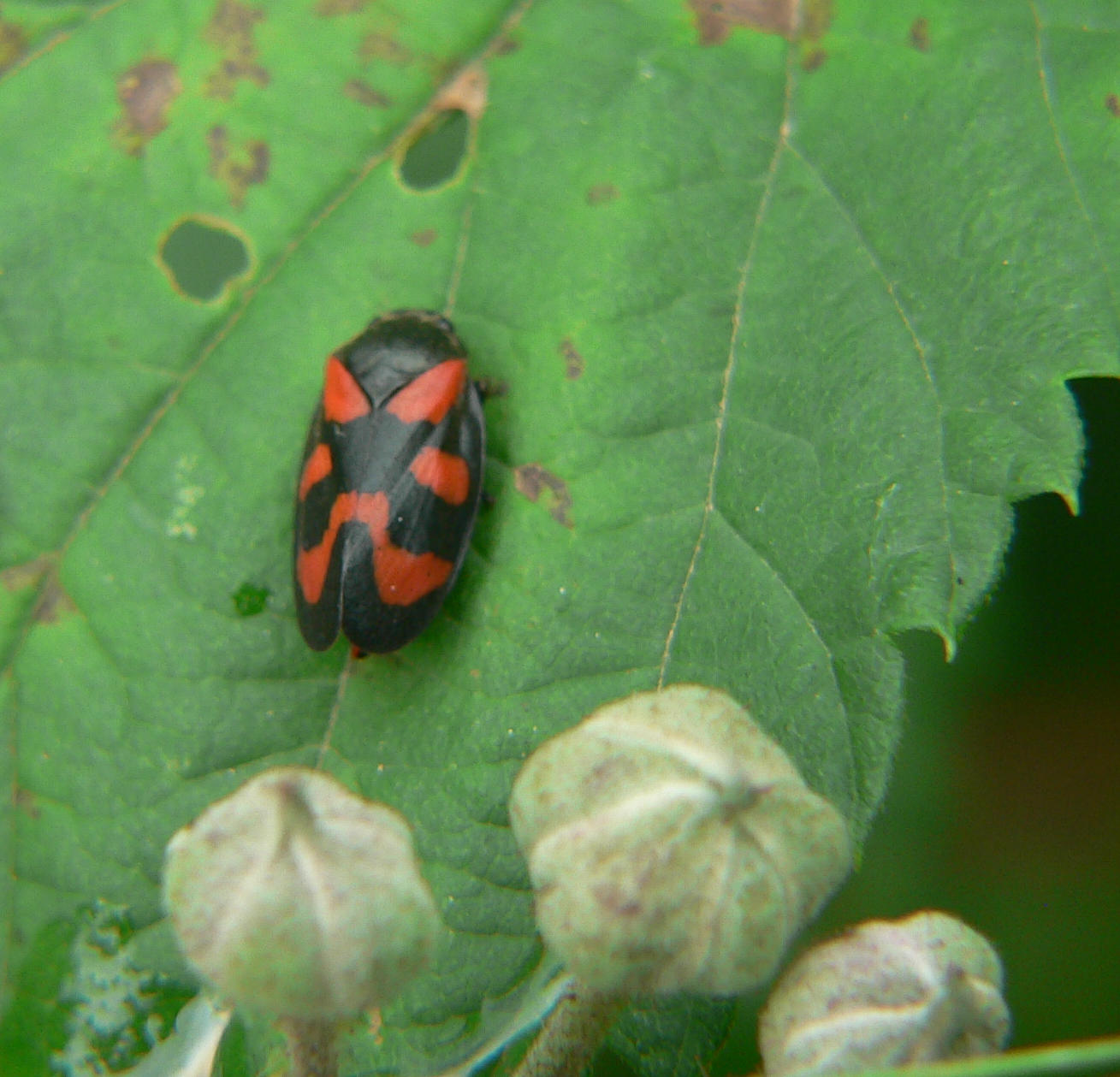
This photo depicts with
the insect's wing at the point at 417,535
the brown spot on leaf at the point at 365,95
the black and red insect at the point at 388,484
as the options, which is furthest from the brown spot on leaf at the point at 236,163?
the insect's wing at the point at 417,535

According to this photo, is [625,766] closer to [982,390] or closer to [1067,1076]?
[1067,1076]

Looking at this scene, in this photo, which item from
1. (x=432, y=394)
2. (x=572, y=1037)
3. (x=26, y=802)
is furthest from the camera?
(x=432, y=394)

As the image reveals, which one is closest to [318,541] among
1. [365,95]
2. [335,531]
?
[335,531]

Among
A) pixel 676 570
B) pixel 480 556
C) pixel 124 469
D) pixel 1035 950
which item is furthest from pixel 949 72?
pixel 1035 950

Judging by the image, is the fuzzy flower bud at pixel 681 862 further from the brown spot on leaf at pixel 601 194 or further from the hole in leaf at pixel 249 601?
the brown spot on leaf at pixel 601 194

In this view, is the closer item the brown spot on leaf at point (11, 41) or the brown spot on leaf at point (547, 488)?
the brown spot on leaf at point (547, 488)

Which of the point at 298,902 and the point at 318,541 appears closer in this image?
the point at 298,902

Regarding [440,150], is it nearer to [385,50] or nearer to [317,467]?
[385,50]
